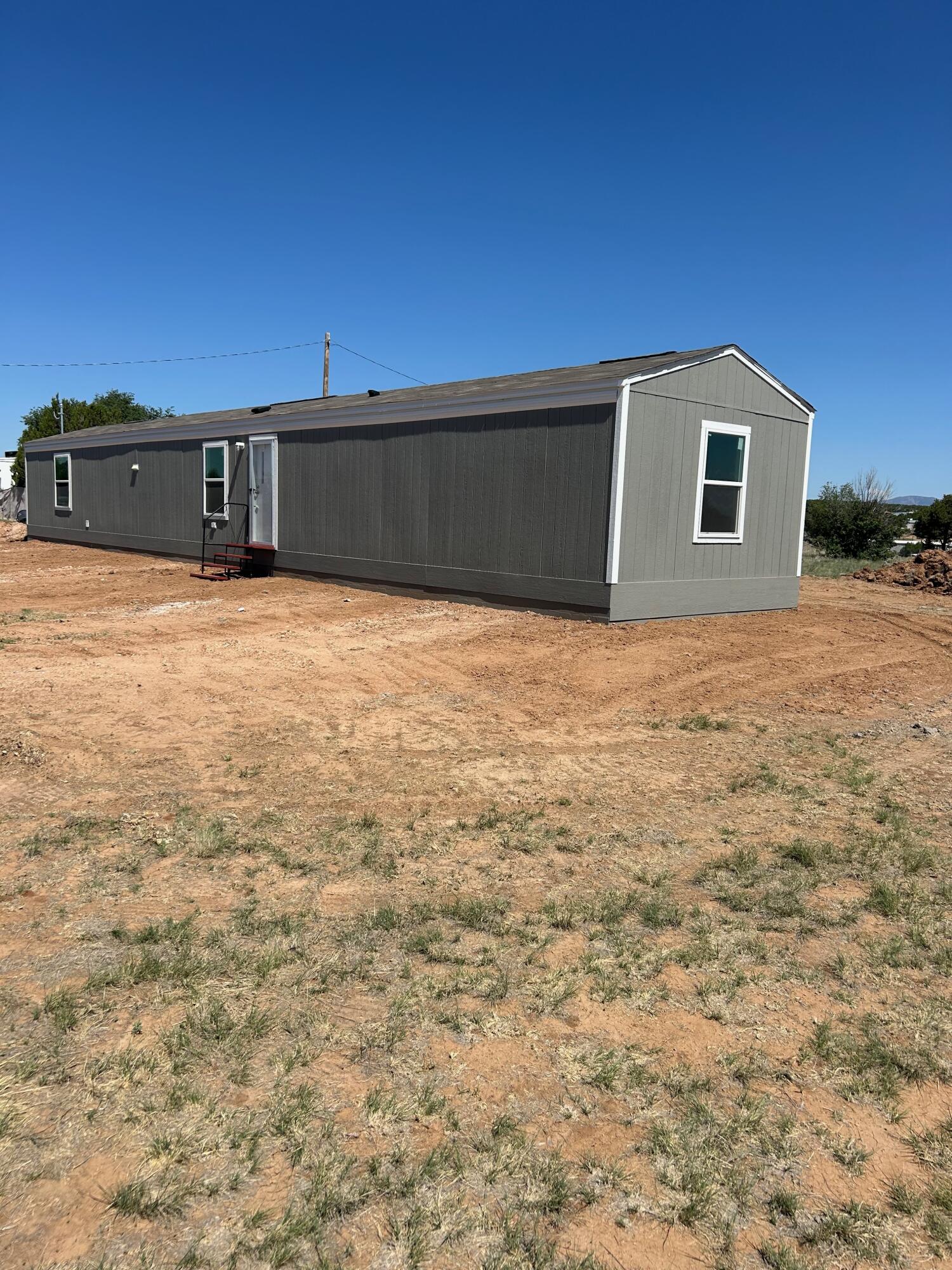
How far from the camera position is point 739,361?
449 inches

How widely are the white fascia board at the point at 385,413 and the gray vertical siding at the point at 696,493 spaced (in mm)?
684

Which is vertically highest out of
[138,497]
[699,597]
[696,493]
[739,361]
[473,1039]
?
[739,361]

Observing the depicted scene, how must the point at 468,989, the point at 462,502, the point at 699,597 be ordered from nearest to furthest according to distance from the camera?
the point at 468,989, the point at 699,597, the point at 462,502

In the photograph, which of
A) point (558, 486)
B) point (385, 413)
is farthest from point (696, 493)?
point (385, 413)

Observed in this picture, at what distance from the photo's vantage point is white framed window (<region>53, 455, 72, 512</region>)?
21.5 metres

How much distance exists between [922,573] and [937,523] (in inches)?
414

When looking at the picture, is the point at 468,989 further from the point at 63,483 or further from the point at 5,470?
the point at 5,470

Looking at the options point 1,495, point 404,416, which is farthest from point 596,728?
point 1,495

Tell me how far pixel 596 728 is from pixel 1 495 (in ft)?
115

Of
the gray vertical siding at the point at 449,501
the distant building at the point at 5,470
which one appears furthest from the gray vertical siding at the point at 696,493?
the distant building at the point at 5,470

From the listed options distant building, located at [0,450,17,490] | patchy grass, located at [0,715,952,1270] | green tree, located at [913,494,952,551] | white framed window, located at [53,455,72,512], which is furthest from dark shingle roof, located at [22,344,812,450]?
distant building, located at [0,450,17,490]

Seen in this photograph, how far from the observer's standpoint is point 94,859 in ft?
12.1

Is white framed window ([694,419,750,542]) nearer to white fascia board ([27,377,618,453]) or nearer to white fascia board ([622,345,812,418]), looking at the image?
white fascia board ([622,345,812,418])

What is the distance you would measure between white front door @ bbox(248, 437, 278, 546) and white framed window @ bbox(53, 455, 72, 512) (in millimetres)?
8080
